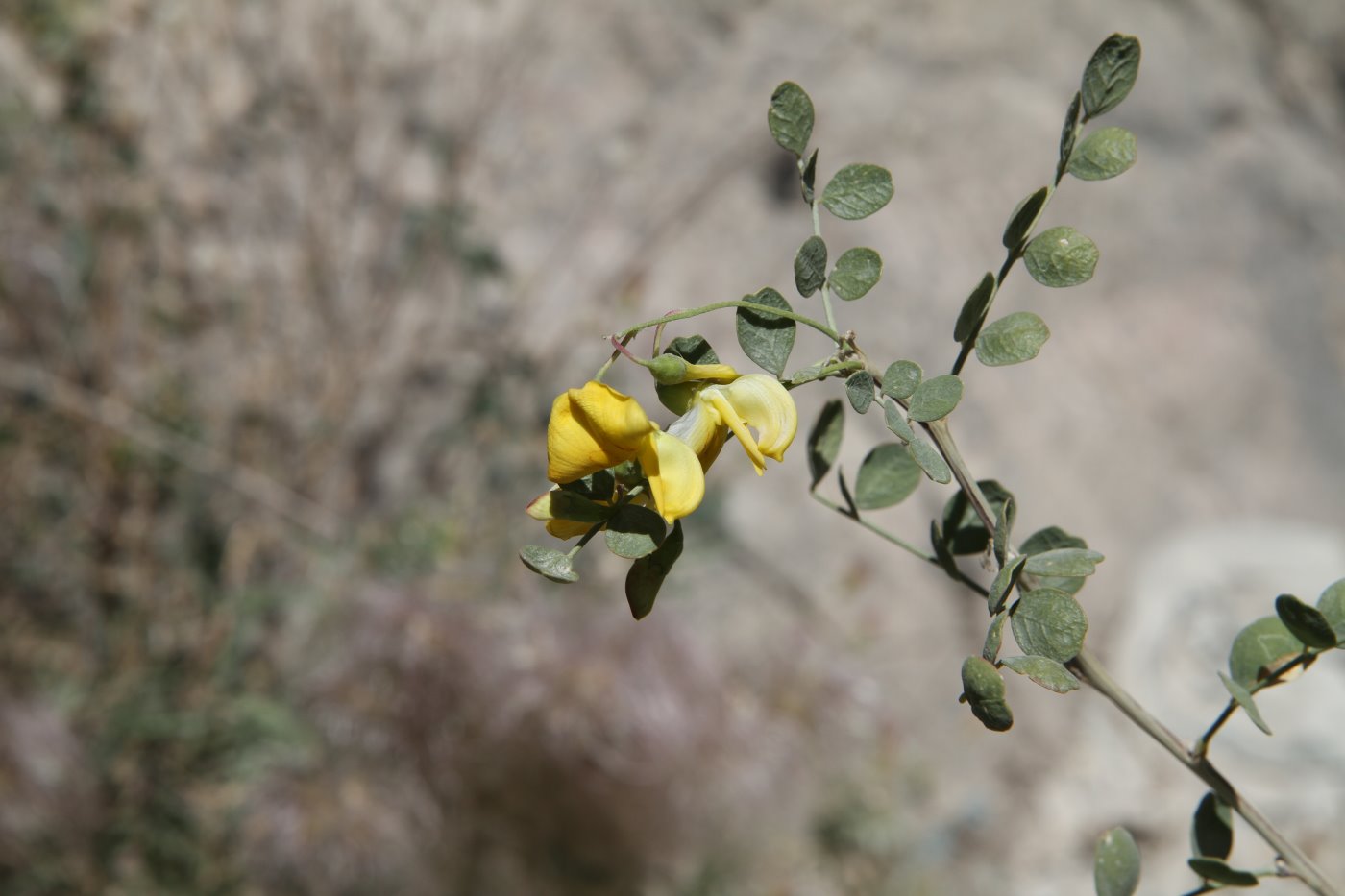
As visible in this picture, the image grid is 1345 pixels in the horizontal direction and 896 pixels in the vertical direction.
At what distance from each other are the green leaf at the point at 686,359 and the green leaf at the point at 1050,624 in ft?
0.40

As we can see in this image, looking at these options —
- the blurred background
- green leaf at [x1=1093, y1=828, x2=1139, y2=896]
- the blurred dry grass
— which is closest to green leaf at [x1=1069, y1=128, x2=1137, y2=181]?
green leaf at [x1=1093, y1=828, x2=1139, y2=896]

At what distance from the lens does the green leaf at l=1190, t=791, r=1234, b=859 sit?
0.43 m

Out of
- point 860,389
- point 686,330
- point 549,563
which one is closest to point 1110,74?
point 860,389

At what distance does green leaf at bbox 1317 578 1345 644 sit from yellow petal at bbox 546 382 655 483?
0.25m

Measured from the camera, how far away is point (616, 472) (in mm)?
348

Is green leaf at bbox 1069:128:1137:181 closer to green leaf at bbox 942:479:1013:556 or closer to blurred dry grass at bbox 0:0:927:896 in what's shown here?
green leaf at bbox 942:479:1013:556

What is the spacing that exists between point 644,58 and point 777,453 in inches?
71.6

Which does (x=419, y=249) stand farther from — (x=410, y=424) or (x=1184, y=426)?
(x=1184, y=426)

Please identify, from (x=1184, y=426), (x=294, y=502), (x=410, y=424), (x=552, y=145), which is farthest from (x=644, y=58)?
(x=1184, y=426)

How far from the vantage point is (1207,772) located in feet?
1.24

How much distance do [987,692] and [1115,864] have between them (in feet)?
0.46

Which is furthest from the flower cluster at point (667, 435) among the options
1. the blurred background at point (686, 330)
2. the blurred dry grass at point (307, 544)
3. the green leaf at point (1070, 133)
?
the blurred background at point (686, 330)

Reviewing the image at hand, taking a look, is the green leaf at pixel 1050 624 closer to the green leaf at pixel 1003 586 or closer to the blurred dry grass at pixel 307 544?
the green leaf at pixel 1003 586

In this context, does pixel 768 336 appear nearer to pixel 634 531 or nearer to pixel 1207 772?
pixel 634 531
